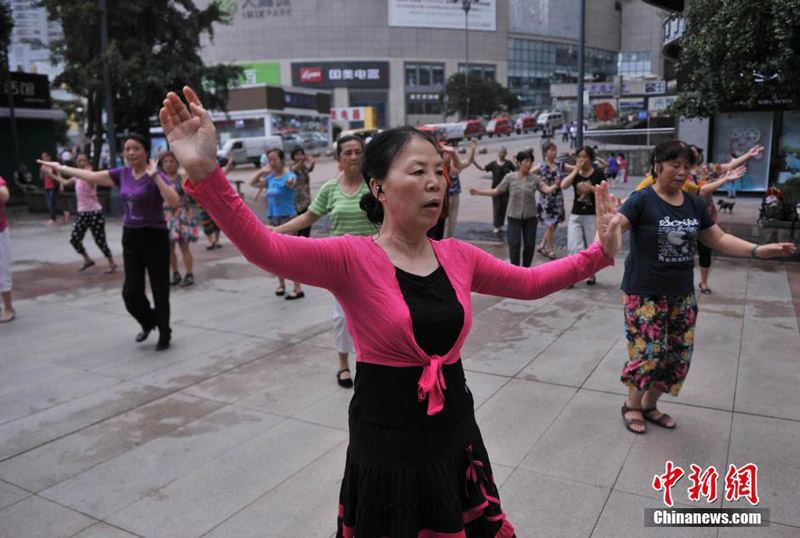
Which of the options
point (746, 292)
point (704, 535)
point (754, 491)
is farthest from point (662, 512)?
point (746, 292)

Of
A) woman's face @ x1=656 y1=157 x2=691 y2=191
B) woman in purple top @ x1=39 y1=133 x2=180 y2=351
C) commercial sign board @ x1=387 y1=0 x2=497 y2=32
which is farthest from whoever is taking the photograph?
commercial sign board @ x1=387 y1=0 x2=497 y2=32

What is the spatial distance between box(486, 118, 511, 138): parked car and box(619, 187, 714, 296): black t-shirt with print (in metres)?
54.7

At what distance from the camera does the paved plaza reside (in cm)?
348

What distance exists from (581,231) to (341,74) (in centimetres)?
8225

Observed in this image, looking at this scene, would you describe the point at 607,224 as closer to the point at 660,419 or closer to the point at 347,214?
the point at 660,419

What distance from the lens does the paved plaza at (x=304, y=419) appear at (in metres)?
3.48

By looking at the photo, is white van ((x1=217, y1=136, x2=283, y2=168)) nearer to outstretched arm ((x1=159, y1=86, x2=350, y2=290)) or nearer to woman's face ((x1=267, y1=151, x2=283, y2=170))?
woman's face ((x1=267, y1=151, x2=283, y2=170))

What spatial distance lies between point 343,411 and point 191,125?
3.35 m

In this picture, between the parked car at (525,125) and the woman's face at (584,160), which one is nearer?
the woman's face at (584,160)

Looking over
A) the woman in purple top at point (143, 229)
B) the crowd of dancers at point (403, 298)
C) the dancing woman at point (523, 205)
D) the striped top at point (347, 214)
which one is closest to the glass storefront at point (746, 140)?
the dancing woman at point (523, 205)

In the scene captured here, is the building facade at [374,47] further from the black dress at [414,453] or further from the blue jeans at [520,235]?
the black dress at [414,453]

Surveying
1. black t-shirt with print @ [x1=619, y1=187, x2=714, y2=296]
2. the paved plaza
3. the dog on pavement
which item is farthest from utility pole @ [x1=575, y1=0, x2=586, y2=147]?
black t-shirt with print @ [x1=619, y1=187, x2=714, y2=296]

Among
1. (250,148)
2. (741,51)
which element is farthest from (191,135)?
(250,148)

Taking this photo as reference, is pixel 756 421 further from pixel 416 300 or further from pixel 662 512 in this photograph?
pixel 416 300
